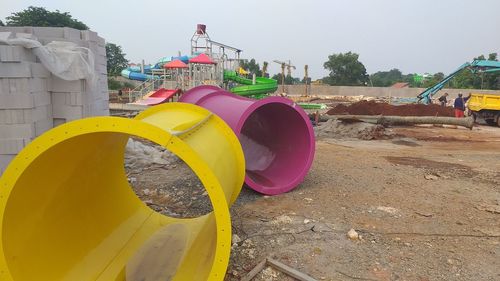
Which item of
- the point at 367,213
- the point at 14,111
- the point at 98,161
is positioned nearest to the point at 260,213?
the point at 367,213

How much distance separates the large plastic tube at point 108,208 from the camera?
96.6 inches

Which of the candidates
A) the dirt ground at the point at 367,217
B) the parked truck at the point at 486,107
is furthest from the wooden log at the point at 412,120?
the dirt ground at the point at 367,217

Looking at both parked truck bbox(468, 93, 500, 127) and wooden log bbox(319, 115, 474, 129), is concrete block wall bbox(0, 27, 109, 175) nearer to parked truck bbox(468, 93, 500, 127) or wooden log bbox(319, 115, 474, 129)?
wooden log bbox(319, 115, 474, 129)

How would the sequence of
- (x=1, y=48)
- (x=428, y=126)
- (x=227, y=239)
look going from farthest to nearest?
(x=428, y=126) → (x=1, y=48) → (x=227, y=239)

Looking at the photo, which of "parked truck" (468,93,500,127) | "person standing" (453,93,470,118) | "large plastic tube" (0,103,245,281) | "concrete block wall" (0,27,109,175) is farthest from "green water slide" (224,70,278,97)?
"large plastic tube" (0,103,245,281)

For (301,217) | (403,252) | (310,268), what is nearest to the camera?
(310,268)

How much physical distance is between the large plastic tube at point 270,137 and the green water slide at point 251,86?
15978 mm

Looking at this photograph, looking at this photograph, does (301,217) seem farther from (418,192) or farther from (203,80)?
(203,80)

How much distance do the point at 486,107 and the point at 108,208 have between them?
1578 centimetres

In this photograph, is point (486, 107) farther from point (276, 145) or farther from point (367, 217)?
point (367, 217)

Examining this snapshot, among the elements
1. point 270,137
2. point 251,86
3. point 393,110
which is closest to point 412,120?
point 393,110

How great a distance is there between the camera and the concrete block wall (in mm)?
4172

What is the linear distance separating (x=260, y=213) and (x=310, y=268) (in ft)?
4.56

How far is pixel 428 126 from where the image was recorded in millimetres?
14914
